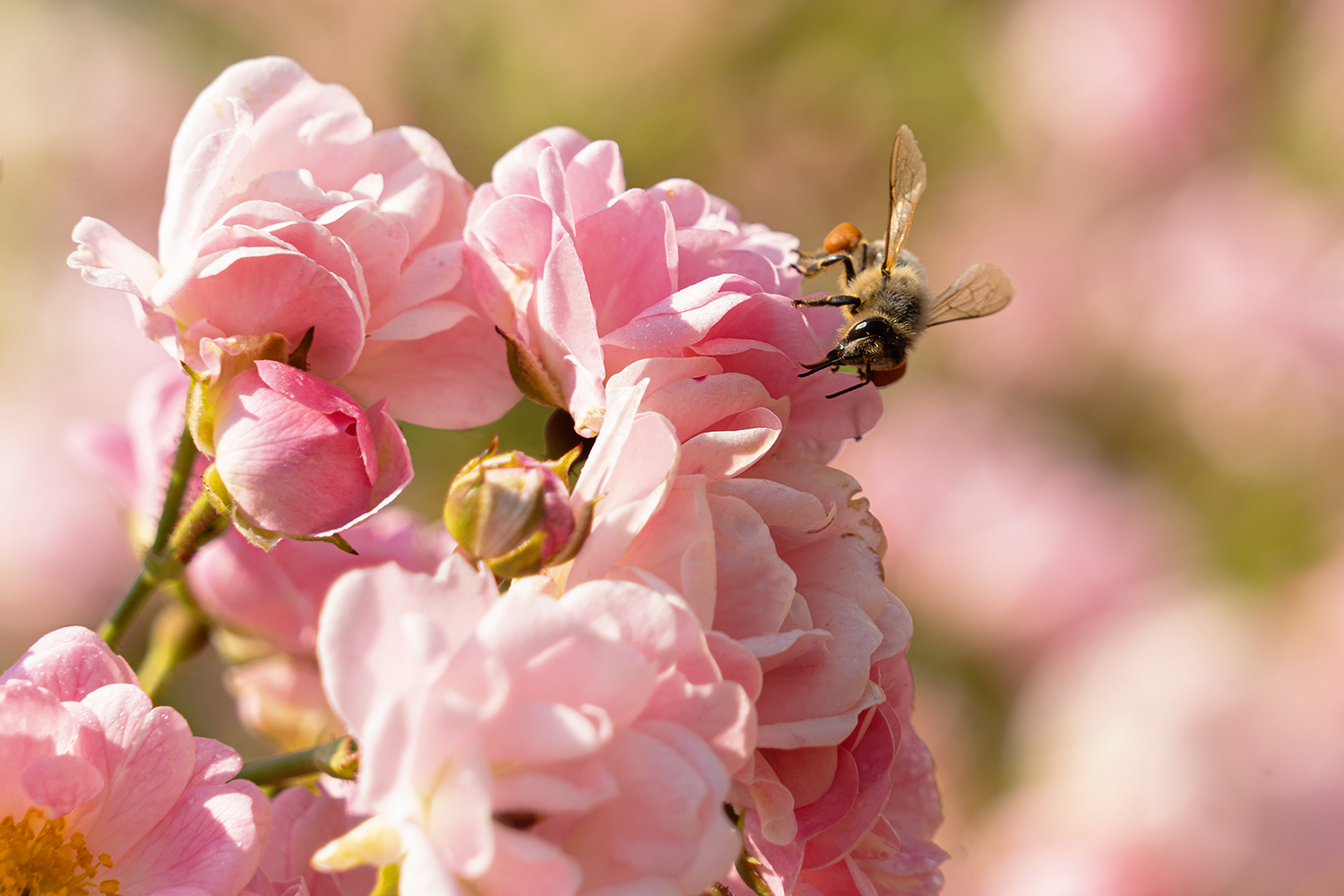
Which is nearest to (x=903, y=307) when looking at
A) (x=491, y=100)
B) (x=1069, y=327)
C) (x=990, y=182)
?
(x=491, y=100)

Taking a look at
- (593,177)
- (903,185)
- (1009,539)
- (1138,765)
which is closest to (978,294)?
(903,185)

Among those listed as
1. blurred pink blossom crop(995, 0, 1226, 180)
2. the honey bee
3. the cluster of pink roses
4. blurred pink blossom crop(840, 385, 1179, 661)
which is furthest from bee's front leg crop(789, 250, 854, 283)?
blurred pink blossom crop(995, 0, 1226, 180)

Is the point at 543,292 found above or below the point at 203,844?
above

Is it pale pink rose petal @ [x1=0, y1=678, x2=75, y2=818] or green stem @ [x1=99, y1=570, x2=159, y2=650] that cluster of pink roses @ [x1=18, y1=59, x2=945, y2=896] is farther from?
green stem @ [x1=99, y1=570, x2=159, y2=650]

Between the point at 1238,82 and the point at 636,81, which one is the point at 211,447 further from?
the point at 1238,82

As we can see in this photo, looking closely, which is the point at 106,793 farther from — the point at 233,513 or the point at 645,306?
the point at 645,306

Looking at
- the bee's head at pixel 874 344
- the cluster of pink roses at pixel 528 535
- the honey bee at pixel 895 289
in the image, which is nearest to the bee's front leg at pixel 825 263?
the honey bee at pixel 895 289
